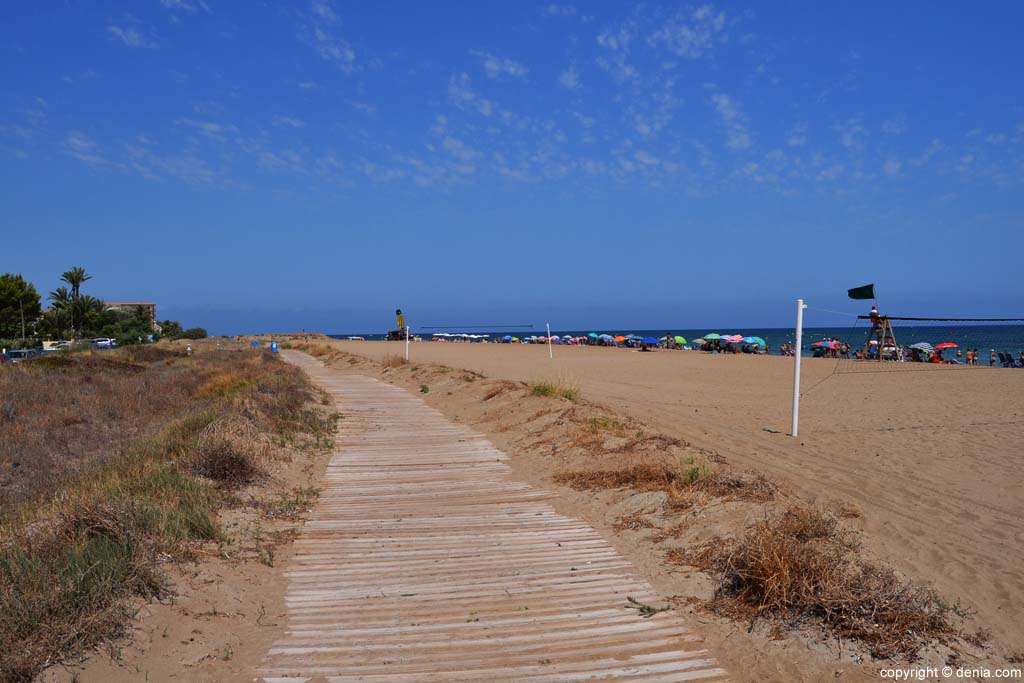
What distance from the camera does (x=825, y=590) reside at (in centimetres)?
444

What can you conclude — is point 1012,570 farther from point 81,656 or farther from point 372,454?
point 372,454

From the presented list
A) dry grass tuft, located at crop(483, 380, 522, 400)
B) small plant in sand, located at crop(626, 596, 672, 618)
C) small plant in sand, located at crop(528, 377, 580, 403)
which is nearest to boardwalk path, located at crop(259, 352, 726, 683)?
small plant in sand, located at crop(626, 596, 672, 618)

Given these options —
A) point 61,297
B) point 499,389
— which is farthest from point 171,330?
point 499,389

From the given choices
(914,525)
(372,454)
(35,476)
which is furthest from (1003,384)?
(35,476)

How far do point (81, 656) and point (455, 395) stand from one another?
1389cm

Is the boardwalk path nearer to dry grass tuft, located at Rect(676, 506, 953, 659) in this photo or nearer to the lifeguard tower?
dry grass tuft, located at Rect(676, 506, 953, 659)

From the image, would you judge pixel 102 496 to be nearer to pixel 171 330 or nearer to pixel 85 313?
pixel 85 313

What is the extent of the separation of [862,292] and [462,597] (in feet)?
48.6

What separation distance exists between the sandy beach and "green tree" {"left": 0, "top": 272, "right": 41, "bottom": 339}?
64.0 metres

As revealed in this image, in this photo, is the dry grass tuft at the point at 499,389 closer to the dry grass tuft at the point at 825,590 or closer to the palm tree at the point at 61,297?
the dry grass tuft at the point at 825,590

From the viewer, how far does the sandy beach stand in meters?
5.34

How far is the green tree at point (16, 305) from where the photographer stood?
2539 inches

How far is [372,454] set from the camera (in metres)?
10.4

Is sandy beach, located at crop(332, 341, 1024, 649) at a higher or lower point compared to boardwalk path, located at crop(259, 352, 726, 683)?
higher
